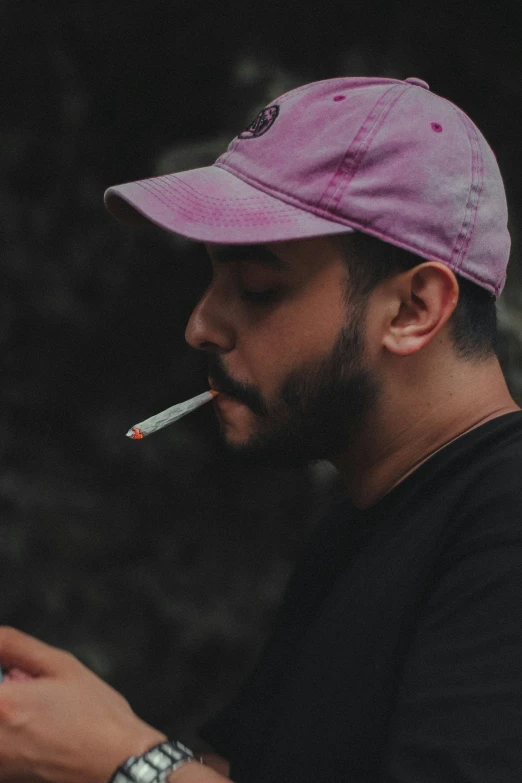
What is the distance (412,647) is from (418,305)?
33cm

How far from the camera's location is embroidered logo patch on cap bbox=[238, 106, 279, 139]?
875mm

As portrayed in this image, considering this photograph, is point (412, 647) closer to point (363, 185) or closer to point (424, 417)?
point (424, 417)

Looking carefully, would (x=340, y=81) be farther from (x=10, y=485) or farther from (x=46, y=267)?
(x=10, y=485)

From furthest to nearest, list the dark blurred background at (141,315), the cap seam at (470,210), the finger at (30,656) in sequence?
the dark blurred background at (141,315), the cap seam at (470,210), the finger at (30,656)

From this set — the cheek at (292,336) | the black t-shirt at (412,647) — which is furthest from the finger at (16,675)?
the cheek at (292,336)

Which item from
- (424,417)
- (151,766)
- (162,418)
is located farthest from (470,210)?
(151,766)

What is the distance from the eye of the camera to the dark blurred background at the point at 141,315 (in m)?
1.32

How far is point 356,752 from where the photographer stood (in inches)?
28.5

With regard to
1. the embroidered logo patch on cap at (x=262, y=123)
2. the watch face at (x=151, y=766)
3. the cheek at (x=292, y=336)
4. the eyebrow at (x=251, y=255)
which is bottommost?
the watch face at (x=151, y=766)

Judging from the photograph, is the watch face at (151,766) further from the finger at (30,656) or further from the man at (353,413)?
the finger at (30,656)

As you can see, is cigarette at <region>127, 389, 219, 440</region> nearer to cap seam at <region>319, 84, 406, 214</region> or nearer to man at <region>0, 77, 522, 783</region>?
man at <region>0, 77, 522, 783</region>

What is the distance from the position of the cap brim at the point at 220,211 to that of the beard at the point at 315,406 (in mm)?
A: 113

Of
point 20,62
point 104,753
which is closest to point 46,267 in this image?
point 20,62

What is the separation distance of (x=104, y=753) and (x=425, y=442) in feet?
1.38
